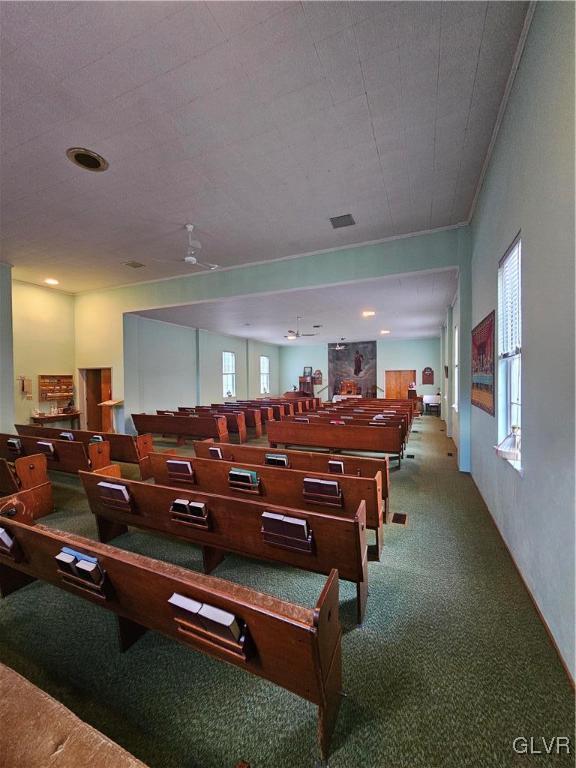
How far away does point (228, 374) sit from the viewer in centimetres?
1197

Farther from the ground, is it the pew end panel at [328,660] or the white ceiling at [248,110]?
the white ceiling at [248,110]

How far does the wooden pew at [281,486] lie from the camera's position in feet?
6.63

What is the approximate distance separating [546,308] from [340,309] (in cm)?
614

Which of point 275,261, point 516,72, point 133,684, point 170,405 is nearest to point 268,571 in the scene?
point 133,684

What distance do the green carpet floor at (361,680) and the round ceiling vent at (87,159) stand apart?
3.40 meters

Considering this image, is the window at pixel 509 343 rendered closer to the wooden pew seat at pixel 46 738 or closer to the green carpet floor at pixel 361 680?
the green carpet floor at pixel 361 680

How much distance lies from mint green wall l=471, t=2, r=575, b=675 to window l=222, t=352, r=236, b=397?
399 inches

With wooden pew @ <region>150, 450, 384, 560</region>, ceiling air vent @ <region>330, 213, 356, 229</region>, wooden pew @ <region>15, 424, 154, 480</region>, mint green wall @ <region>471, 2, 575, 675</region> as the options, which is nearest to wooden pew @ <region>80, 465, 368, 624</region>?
wooden pew @ <region>150, 450, 384, 560</region>

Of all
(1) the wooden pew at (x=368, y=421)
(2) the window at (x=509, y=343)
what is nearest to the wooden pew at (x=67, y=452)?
(1) the wooden pew at (x=368, y=421)

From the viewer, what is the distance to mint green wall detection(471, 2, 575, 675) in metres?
1.35

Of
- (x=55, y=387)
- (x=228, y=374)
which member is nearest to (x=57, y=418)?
(x=55, y=387)

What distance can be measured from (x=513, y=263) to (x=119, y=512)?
11.0ft

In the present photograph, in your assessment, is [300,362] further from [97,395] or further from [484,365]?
[484,365]

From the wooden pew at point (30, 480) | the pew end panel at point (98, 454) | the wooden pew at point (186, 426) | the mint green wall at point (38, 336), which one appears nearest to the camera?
the wooden pew at point (30, 480)
